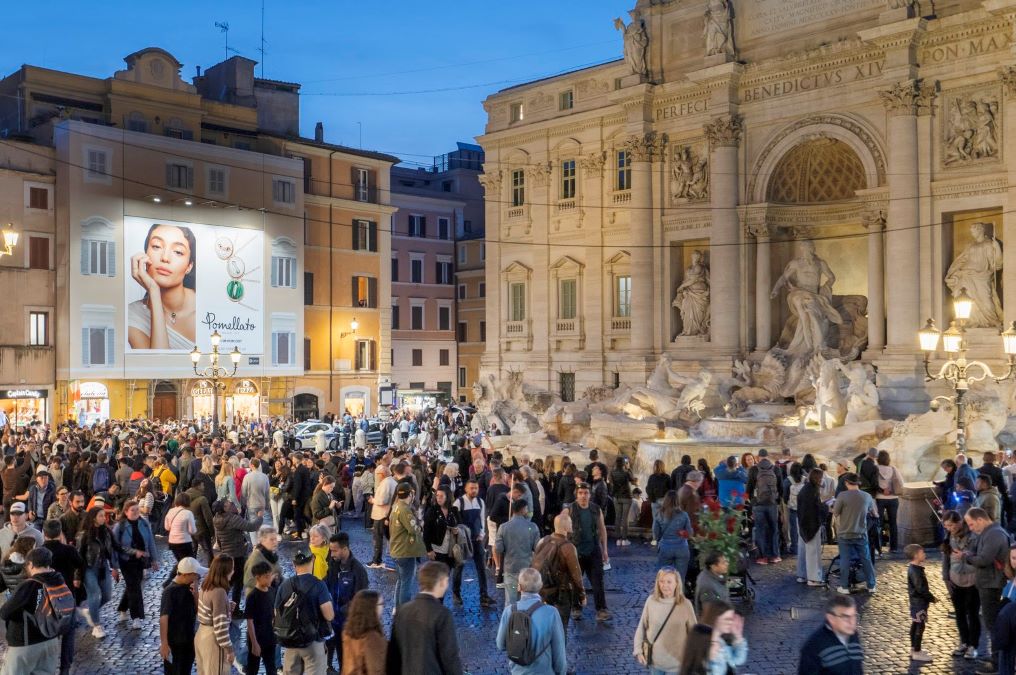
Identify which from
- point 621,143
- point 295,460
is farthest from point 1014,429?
point 621,143

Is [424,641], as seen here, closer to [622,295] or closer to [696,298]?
[696,298]

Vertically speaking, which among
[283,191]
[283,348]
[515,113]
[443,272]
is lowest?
[283,348]

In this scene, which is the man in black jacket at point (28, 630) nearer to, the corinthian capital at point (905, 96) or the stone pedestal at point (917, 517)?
the stone pedestal at point (917, 517)

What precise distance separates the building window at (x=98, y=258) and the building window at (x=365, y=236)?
1147 centimetres

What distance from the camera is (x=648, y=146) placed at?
101 ft

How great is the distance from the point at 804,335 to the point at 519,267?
1144cm

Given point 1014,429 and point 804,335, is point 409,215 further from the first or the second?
point 1014,429

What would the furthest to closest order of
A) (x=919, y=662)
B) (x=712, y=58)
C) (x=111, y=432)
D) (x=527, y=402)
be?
(x=527, y=402) < (x=712, y=58) < (x=111, y=432) < (x=919, y=662)

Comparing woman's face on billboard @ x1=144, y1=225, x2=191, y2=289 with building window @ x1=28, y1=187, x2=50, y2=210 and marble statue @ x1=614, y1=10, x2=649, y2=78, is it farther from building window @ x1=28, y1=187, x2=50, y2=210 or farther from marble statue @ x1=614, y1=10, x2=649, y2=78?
marble statue @ x1=614, y1=10, x2=649, y2=78

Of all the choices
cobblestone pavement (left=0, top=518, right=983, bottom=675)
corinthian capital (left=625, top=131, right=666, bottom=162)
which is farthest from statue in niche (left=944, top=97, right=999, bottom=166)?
cobblestone pavement (left=0, top=518, right=983, bottom=675)

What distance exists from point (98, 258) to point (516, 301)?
14645 millimetres

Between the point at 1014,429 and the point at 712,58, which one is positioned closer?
the point at 1014,429

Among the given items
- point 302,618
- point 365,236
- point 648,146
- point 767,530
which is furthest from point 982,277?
point 365,236

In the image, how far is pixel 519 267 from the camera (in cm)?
3544
